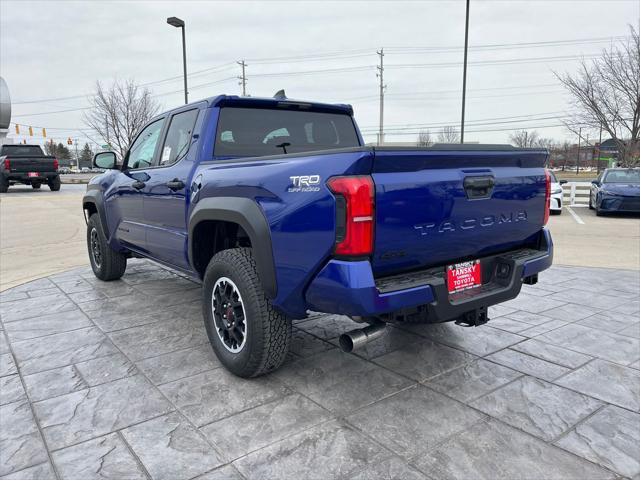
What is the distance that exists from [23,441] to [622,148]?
22253 mm

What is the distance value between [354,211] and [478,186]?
3.02ft

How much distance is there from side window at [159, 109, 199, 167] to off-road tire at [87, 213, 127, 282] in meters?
1.88

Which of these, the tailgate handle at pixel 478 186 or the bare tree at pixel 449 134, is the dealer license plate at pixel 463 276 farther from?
the bare tree at pixel 449 134

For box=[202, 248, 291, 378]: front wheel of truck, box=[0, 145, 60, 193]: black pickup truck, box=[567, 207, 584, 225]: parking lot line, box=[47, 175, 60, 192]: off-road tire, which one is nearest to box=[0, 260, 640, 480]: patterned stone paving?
box=[202, 248, 291, 378]: front wheel of truck

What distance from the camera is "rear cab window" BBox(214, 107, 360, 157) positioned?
153 inches

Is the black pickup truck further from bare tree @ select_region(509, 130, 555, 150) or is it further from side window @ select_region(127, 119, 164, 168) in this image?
bare tree @ select_region(509, 130, 555, 150)

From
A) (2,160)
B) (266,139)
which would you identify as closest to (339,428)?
(266,139)

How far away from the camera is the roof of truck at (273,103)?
151 inches

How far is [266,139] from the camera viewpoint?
13.5 feet

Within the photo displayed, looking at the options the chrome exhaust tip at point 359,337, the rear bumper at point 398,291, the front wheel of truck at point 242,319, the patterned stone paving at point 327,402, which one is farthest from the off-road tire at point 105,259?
the chrome exhaust tip at point 359,337

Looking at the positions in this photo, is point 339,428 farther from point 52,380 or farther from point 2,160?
point 2,160

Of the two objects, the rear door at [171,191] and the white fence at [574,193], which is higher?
the rear door at [171,191]

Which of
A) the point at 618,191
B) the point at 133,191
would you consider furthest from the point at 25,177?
the point at 618,191

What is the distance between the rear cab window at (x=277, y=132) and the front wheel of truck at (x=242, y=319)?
103 centimetres
